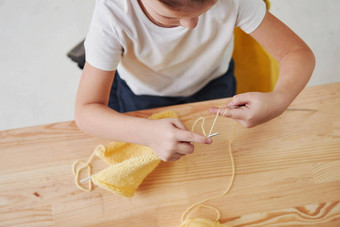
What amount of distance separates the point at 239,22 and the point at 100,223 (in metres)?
0.54

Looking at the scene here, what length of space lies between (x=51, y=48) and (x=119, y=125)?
1.07 m

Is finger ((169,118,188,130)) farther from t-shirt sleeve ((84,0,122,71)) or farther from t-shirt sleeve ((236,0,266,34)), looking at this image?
t-shirt sleeve ((236,0,266,34))

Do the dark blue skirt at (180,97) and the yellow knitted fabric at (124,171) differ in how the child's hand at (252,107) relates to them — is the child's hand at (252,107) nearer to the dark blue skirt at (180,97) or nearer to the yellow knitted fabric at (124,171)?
the yellow knitted fabric at (124,171)

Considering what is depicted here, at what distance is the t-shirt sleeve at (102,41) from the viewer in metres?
0.65

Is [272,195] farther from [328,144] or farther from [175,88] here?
[175,88]

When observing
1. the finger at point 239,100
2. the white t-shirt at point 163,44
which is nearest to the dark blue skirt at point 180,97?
the white t-shirt at point 163,44

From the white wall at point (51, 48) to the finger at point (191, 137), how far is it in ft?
3.32

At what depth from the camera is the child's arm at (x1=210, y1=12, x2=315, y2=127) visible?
2.13ft

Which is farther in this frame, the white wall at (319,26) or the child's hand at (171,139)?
the white wall at (319,26)

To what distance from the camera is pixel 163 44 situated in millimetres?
735

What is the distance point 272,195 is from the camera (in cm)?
68

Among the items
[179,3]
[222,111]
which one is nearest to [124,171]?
[222,111]

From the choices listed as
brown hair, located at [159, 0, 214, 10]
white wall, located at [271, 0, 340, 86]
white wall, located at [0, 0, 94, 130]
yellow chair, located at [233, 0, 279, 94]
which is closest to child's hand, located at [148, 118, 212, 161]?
brown hair, located at [159, 0, 214, 10]

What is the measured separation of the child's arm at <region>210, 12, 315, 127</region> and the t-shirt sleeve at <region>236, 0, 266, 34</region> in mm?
14
